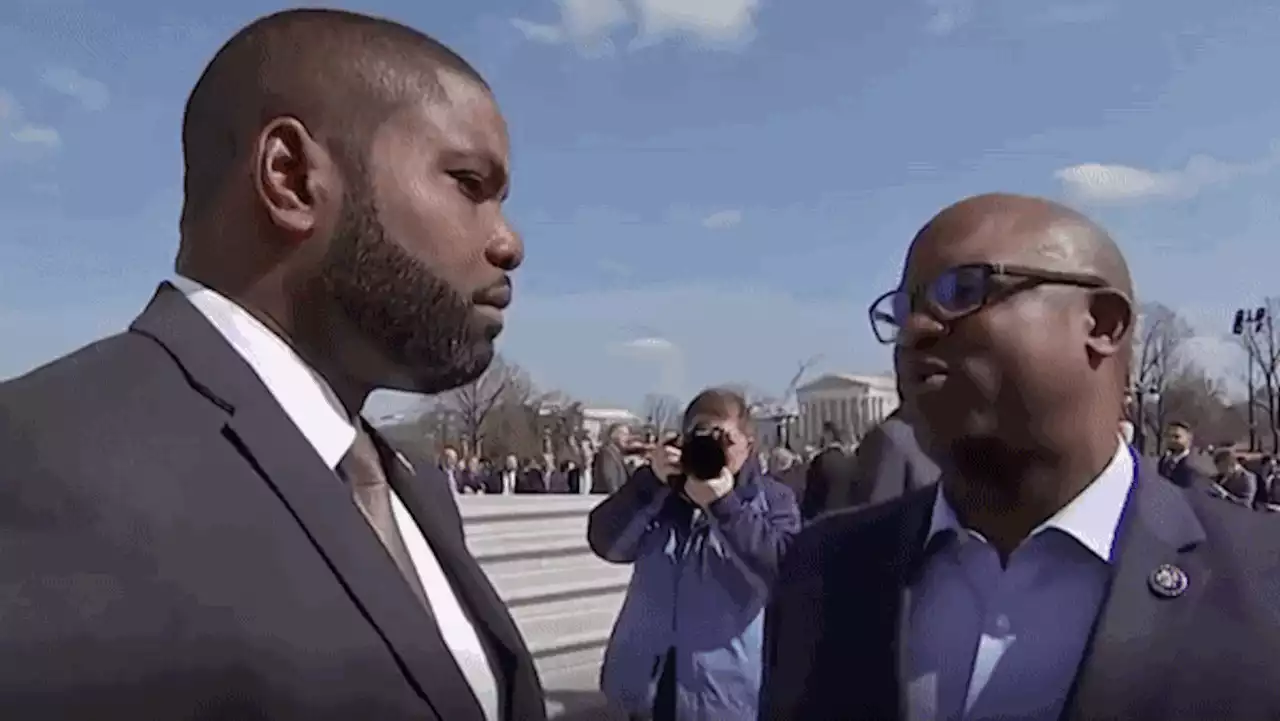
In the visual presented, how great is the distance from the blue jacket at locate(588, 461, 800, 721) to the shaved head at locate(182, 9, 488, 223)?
305 cm

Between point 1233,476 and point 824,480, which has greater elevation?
point 824,480

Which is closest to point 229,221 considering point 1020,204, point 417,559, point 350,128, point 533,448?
point 350,128

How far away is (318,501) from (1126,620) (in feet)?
3.88

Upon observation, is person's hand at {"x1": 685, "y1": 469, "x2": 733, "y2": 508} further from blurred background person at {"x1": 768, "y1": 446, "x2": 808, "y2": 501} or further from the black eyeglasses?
blurred background person at {"x1": 768, "y1": 446, "x2": 808, "y2": 501}

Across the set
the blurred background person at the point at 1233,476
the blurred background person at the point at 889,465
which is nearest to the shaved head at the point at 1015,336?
the blurred background person at the point at 889,465

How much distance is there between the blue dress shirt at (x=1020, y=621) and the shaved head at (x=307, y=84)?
1.13m

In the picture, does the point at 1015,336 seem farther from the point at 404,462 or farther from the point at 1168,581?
the point at 404,462

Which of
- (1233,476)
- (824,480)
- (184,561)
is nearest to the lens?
(184,561)

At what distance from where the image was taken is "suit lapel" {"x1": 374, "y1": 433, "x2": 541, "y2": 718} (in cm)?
184

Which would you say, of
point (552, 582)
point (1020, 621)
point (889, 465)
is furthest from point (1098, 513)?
point (552, 582)

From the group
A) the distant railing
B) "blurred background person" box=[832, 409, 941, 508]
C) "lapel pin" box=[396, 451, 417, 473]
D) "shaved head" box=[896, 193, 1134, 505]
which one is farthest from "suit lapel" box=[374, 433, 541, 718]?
the distant railing

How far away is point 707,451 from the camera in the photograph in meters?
4.68

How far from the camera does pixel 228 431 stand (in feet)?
5.32

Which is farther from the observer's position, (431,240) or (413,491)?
(413,491)
